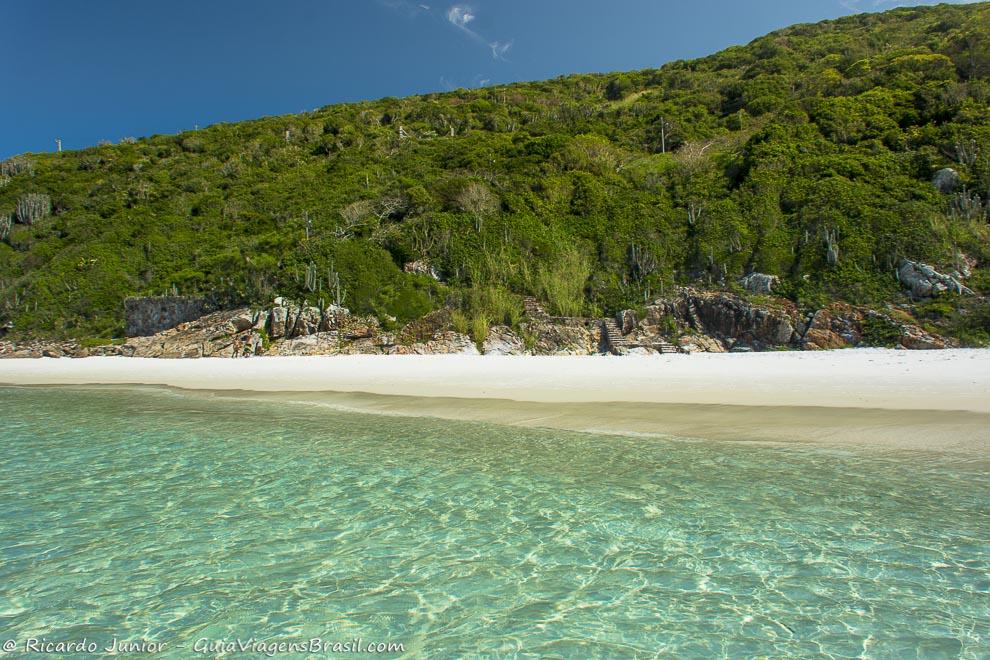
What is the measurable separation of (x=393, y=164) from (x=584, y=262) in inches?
972

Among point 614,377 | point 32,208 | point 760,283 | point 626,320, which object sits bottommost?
point 614,377

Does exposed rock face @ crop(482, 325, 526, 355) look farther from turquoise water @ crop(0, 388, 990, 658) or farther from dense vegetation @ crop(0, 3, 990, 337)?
turquoise water @ crop(0, 388, 990, 658)

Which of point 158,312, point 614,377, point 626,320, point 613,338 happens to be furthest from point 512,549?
point 158,312

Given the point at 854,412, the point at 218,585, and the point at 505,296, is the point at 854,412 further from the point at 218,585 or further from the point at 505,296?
the point at 505,296

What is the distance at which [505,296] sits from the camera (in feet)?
77.5

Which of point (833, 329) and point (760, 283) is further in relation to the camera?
point (760, 283)

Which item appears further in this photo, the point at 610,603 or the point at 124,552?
the point at 124,552

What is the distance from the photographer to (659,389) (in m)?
12.0

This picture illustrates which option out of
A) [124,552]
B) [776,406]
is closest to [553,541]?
[124,552]

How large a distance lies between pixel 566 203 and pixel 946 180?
733 inches

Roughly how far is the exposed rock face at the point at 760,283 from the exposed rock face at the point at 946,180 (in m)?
10.1

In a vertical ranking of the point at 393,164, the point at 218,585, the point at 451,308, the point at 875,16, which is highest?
the point at 875,16

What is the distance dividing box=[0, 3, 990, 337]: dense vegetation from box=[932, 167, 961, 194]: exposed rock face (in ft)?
1.66

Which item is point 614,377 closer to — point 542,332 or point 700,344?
point 700,344
